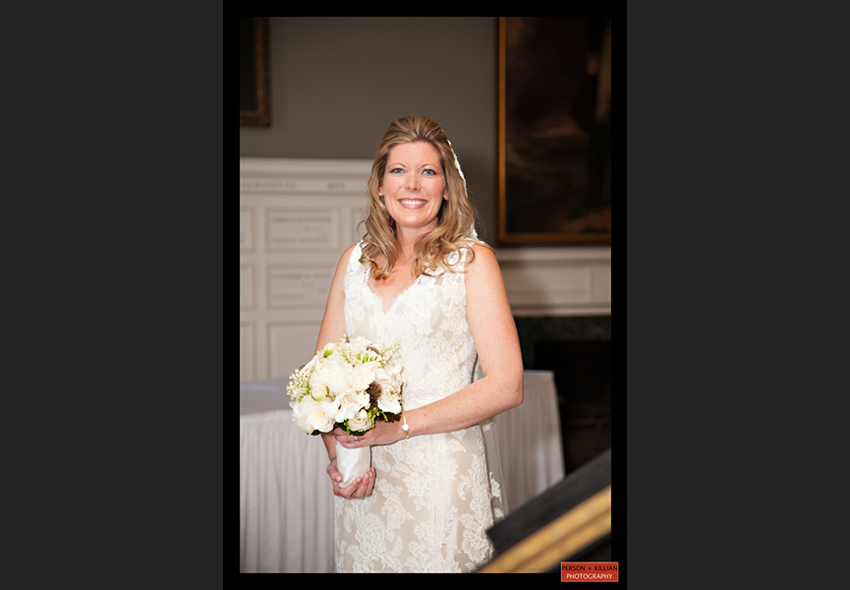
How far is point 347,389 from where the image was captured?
2309mm

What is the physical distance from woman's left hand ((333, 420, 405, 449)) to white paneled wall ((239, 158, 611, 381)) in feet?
13.3

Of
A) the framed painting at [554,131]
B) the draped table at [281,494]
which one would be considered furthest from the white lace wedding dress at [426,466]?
the framed painting at [554,131]

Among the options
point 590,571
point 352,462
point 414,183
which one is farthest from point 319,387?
point 590,571

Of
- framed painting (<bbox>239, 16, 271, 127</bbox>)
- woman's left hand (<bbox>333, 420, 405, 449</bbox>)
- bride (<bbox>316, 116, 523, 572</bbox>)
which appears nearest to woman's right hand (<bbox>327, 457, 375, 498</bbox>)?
bride (<bbox>316, 116, 523, 572</bbox>)

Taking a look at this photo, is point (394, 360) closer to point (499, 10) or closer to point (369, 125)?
point (499, 10)

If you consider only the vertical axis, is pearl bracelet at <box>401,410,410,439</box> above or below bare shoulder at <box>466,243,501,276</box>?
below

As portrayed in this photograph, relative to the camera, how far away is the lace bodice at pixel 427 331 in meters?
2.60

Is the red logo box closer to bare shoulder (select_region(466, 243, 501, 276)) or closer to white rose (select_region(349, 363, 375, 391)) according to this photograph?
white rose (select_region(349, 363, 375, 391))

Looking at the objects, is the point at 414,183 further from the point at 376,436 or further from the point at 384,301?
the point at 376,436

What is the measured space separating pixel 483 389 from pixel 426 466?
0.40 metres

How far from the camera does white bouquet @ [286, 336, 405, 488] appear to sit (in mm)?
2311

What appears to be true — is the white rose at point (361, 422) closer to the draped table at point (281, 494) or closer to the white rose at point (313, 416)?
the white rose at point (313, 416)

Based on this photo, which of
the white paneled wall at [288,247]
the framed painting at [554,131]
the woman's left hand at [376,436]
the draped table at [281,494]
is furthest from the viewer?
the framed painting at [554,131]

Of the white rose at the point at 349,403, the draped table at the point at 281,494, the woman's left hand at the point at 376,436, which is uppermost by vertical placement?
the white rose at the point at 349,403
